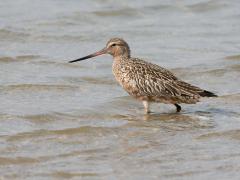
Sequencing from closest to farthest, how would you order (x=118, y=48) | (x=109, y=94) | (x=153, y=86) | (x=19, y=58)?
(x=153, y=86) < (x=118, y=48) < (x=109, y=94) < (x=19, y=58)

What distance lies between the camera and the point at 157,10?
1862 cm

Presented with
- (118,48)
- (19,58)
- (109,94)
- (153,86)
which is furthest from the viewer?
(19,58)

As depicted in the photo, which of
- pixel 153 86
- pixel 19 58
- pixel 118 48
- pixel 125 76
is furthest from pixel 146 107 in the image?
pixel 19 58

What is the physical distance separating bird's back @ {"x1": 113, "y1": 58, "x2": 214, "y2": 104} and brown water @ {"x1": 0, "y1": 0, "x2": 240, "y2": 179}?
0.25 metres

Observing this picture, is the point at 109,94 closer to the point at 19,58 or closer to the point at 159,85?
the point at 159,85

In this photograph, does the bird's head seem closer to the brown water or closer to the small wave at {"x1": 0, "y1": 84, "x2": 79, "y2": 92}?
the brown water

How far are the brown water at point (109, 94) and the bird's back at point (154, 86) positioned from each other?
0.83ft

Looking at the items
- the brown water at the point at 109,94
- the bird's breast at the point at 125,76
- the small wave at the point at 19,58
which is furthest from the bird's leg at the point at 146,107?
the small wave at the point at 19,58

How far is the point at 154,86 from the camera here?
11.8 metres

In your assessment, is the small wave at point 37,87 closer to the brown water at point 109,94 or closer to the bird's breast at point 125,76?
the brown water at point 109,94

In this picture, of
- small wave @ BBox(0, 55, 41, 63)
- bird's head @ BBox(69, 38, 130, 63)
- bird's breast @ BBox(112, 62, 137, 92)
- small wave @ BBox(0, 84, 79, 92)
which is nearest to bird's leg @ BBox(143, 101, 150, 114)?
bird's breast @ BBox(112, 62, 137, 92)

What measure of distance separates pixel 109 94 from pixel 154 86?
3.96 feet

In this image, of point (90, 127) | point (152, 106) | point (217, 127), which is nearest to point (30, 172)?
point (90, 127)

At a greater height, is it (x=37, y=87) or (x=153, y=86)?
(x=153, y=86)
